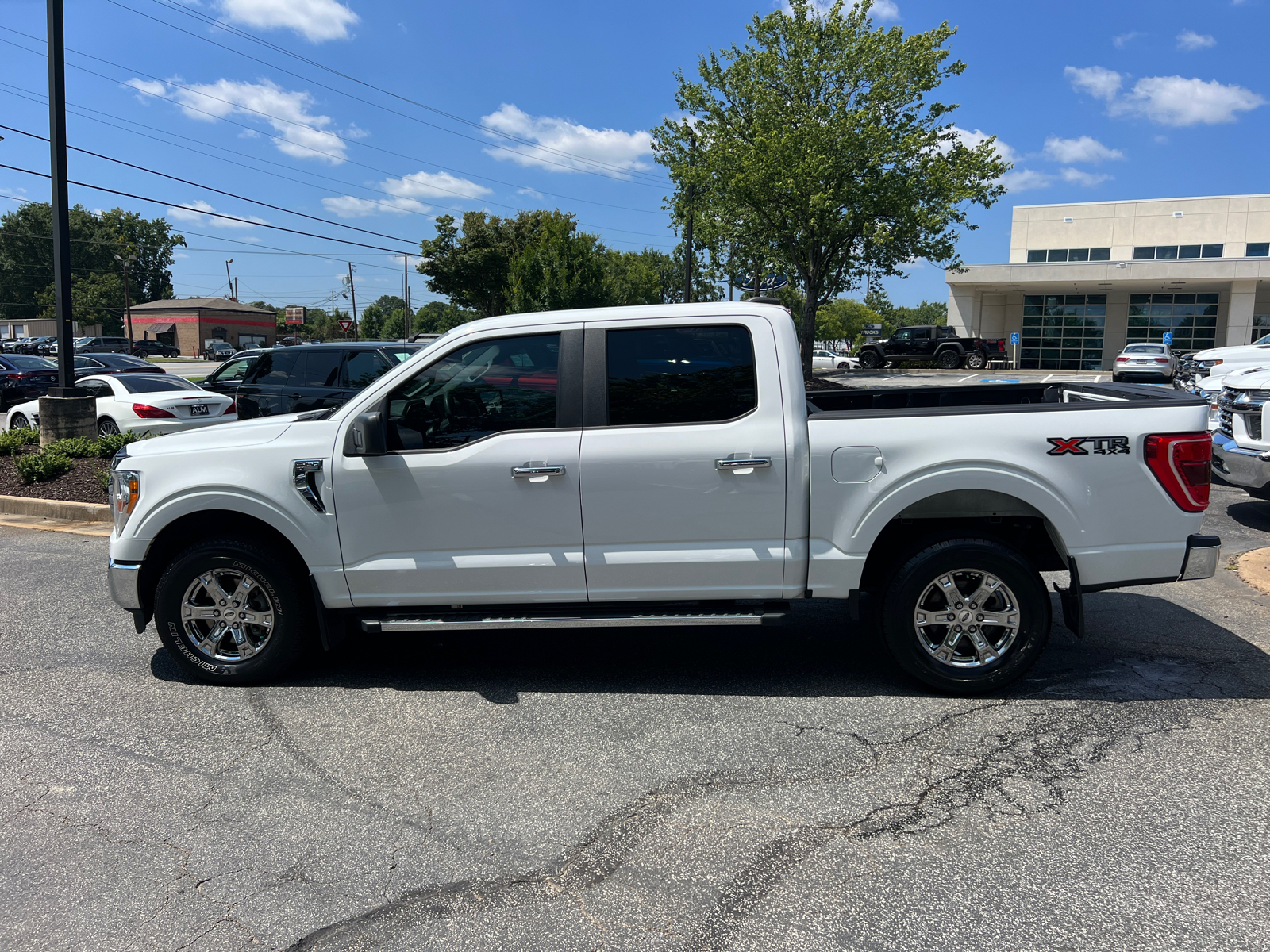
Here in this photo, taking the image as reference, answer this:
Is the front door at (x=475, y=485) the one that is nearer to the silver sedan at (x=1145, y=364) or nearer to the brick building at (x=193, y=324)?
the silver sedan at (x=1145, y=364)

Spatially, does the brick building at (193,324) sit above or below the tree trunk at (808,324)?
above

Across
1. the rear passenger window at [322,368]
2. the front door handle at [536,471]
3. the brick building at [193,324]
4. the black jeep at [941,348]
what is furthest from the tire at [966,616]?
the brick building at [193,324]

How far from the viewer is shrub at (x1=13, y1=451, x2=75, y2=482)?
1059 cm

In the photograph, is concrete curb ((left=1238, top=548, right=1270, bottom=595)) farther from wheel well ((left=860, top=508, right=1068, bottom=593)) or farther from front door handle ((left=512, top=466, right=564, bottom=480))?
front door handle ((left=512, top=466, right=564, bottom=480))

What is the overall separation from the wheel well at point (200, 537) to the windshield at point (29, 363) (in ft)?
80.6

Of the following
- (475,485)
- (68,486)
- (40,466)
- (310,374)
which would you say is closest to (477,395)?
(475,485)

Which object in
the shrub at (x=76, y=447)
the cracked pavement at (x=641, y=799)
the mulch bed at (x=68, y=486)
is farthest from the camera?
the shrub at (x=76, y=447)

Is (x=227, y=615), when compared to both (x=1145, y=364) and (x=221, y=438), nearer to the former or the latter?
(x=221, y=438)

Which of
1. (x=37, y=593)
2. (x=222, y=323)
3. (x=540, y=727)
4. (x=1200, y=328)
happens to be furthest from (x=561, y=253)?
(x=222, y=323)

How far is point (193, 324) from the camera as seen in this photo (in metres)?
91.1

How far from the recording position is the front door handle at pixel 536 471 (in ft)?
14.5

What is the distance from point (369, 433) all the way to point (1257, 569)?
676cm

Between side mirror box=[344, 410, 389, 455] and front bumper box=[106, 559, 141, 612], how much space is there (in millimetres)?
1501

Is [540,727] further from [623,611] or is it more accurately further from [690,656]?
[690,656]
